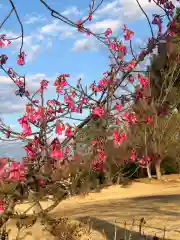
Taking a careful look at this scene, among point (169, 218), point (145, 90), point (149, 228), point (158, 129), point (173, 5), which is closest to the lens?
point (173, 5)

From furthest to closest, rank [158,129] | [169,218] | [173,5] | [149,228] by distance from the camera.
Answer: [158,129], [169,218], [149,228], [173,5]

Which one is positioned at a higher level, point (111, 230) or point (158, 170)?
point (158, 170)

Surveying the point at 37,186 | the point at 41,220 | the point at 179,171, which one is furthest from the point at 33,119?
the point at 179,171

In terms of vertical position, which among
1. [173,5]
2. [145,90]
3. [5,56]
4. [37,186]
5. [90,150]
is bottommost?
[37,186]

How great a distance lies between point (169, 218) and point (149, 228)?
0.87 metres

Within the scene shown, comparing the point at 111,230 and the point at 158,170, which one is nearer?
the point at 111,230

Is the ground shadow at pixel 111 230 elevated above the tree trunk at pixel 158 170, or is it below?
below

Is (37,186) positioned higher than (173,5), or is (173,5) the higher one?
(173,5)

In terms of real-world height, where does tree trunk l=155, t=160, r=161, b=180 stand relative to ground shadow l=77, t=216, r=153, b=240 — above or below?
above

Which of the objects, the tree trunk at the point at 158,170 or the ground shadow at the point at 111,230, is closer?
the ground shadow at the point at 111,230

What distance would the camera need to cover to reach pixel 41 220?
654 cm

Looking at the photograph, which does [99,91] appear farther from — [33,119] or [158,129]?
[158,129]

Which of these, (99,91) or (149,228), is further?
(149,228)

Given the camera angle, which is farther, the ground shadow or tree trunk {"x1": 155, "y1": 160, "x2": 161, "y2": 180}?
tree trunk {"x1": 155, "y1": 160, "x2": 161, "y2": 180}
